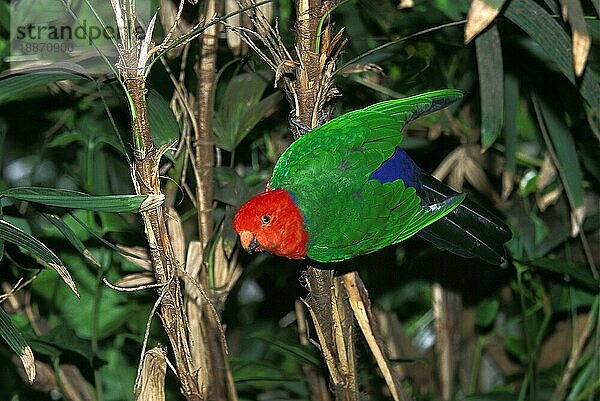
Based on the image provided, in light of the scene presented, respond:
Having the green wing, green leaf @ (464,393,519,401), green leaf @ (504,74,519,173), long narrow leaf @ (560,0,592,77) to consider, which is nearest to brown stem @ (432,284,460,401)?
green leaf @ (464,393,519,401)

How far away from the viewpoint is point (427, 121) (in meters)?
1.34

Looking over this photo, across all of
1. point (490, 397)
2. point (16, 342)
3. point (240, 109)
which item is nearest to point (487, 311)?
point (490, 397)

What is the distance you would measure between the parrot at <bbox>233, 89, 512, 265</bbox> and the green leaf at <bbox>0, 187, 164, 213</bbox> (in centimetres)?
15

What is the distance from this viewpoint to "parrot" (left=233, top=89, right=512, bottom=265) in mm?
825

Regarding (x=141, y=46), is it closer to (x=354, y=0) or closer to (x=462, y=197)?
(x=462, y=197)

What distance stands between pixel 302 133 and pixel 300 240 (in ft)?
0.42

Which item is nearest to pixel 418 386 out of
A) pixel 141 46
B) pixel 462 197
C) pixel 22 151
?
pixel 462 197

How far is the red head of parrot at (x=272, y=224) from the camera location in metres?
0.81

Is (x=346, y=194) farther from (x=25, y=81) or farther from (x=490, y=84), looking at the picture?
(x=25, y=81)

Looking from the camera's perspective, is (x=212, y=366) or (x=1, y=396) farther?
(x=1, y=396)

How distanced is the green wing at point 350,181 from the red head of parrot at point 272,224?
2 cm

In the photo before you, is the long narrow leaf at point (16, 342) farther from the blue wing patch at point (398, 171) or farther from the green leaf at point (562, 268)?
the green leaf at point (562, 268)

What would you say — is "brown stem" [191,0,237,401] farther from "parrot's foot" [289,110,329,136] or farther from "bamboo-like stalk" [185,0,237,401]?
"parrot's foot" [289,110,329,136]

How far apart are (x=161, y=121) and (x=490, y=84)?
0.44m
